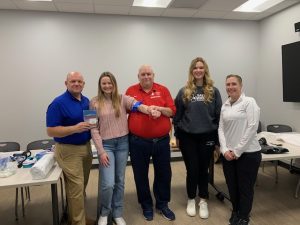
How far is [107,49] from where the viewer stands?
4.70 m

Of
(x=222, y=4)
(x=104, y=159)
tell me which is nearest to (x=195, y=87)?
(x=104, y=159)

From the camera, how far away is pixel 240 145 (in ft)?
7.61

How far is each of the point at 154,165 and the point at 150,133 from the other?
40 centimetres

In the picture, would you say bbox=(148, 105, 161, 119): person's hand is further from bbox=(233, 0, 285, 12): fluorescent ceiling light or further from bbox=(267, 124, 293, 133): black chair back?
bbox=(233, 0, 285, 12): fluorescent ceiling light

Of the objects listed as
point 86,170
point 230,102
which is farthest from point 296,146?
point 86,170

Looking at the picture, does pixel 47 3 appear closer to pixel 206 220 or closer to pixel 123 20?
pixel 123 20

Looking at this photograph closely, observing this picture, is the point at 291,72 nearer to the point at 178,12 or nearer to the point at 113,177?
the point at 178,12

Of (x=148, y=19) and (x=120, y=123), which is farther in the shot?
(x=148, y=19)

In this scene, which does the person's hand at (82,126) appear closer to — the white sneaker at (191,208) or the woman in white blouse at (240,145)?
the woman in white blouse at (240,145)

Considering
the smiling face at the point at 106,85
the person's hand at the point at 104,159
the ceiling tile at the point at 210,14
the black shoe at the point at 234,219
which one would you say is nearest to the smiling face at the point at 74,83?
the smiling face at the point at 106,85

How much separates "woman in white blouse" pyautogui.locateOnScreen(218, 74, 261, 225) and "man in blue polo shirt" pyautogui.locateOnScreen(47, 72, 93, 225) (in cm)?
127

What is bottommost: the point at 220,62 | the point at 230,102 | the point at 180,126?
the point at 180,126

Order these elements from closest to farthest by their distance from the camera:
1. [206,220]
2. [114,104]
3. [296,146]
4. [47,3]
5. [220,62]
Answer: [114,104], [206,220], [296,146], [47,3], [220,62]

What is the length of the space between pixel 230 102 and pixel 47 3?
3232mm
